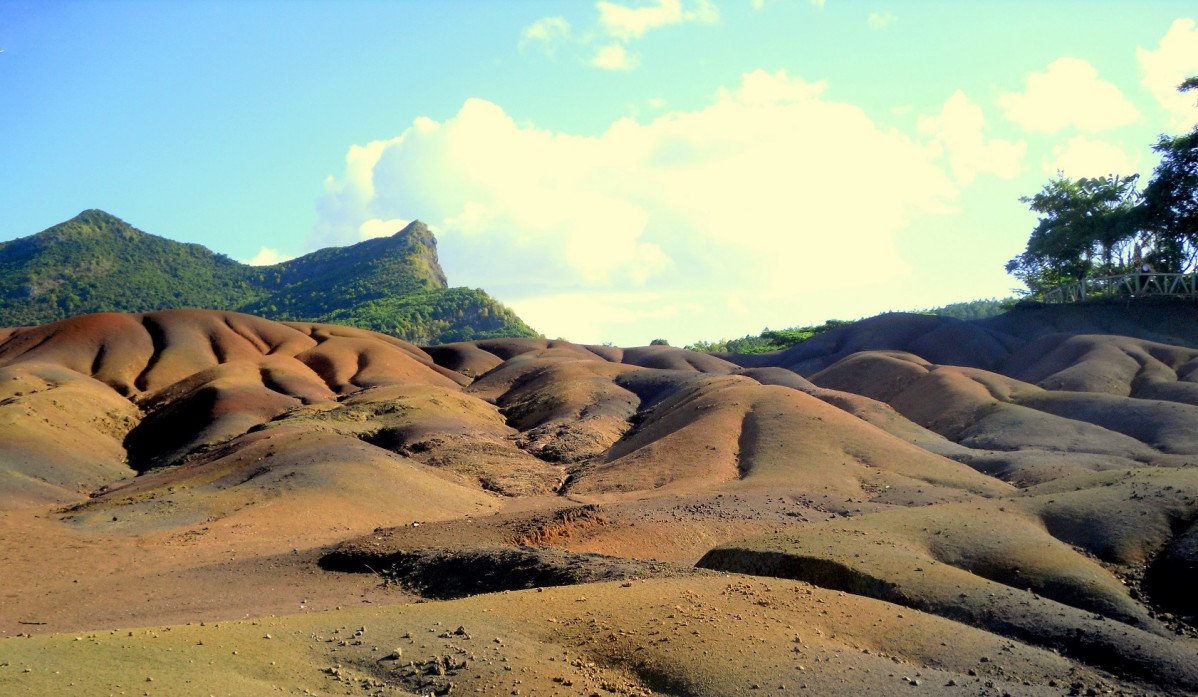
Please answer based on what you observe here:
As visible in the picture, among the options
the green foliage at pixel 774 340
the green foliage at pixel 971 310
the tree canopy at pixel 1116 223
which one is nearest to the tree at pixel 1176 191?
the tree canopy at pixel 1116 223

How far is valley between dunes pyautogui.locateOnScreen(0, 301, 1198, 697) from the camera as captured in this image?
8.94 meters

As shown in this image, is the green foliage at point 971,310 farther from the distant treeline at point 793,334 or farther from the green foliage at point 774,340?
the green foliage at point 774,340

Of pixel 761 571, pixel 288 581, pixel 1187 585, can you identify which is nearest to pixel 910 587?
pixel 761 571

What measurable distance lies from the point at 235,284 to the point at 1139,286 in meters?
105

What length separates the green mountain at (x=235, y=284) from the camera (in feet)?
319

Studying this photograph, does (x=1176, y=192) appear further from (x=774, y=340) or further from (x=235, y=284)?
(x=235, y=284)

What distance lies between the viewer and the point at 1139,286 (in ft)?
172

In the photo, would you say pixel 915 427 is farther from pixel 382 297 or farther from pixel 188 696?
pixel 382 297

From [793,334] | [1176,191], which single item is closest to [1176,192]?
[1176,191]

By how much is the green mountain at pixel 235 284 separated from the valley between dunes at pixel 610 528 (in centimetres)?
5058

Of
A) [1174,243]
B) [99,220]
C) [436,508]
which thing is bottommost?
[436,508]

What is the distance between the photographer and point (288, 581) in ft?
51.1

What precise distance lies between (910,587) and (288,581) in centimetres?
1041

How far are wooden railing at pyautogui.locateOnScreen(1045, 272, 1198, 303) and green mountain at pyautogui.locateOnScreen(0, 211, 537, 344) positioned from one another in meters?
61.5
